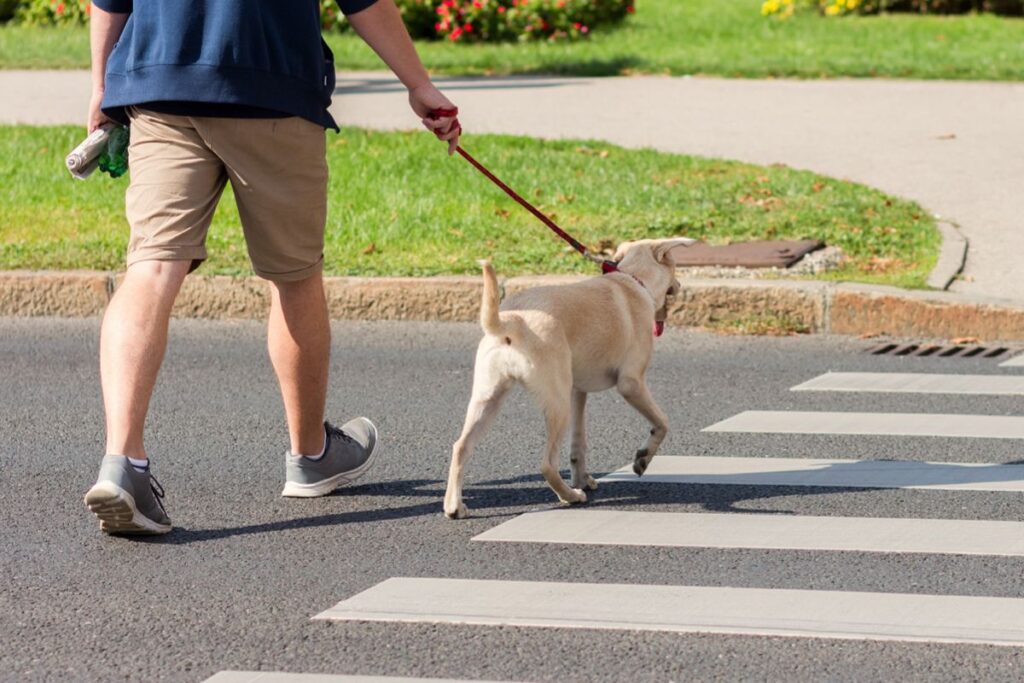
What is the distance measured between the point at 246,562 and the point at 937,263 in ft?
16.1

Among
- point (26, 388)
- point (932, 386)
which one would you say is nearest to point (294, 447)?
point (26, 388)

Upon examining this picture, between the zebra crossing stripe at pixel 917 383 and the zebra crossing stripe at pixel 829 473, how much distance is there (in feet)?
3.91

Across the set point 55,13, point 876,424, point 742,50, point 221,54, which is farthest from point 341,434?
point 55,13

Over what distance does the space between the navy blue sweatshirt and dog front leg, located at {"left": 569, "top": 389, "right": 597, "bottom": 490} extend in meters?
1.27

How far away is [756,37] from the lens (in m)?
18.2

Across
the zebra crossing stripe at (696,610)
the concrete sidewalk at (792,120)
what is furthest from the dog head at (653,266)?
the concrete sidewalk at (792,120)

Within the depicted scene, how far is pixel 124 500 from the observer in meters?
4.72

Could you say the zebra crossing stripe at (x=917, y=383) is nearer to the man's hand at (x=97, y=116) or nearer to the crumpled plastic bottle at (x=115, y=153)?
the crumpled plastic bottle at (x=115, y=153)

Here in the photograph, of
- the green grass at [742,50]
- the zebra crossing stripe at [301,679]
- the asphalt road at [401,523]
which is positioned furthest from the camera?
the green grass at [742,50]

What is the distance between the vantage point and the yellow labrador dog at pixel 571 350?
496 cm

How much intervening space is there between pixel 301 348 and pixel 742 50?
1243cm

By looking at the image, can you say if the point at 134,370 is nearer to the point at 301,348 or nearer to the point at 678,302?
the point at 301,348

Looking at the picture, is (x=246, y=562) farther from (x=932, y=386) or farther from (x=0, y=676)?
(x=932, y=386)

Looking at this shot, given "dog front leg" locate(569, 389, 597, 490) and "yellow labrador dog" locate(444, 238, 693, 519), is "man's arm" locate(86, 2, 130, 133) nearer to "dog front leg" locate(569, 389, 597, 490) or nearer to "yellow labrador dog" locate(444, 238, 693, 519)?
"yellow labrador dog" locate(444, 238, 693, 519)
